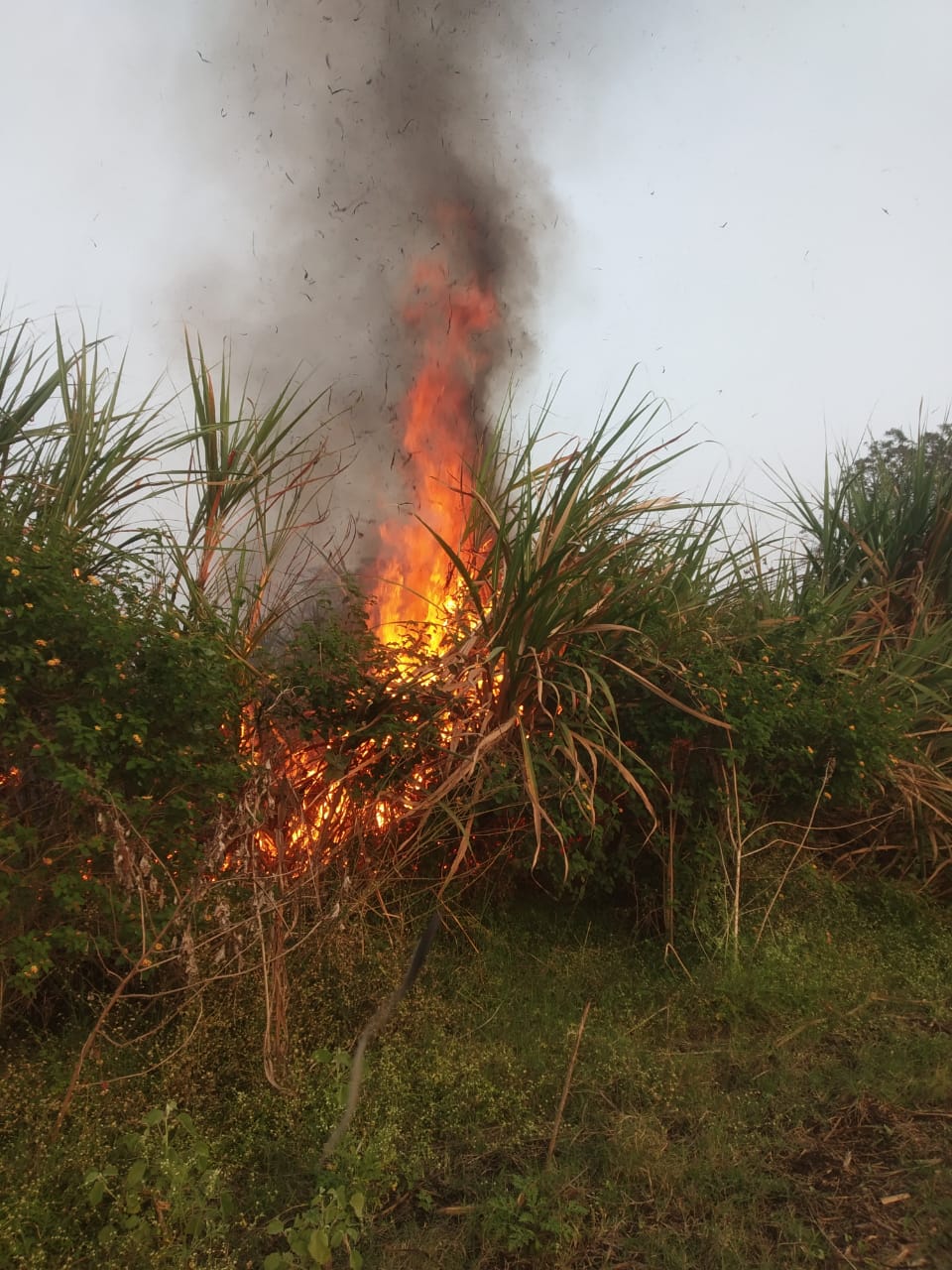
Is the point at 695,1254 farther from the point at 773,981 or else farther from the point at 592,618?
the point at 592,618

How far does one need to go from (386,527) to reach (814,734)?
8.32 feet

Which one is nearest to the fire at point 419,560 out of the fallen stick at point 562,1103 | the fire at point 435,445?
the fire at point 435,445

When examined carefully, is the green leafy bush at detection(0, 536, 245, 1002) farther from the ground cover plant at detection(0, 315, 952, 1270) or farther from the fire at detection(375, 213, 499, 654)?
the fire at detection(375, 213, 499, 654)

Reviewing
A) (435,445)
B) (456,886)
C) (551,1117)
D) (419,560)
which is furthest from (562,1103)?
(435,445)

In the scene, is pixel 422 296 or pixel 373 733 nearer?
pixel 373 733

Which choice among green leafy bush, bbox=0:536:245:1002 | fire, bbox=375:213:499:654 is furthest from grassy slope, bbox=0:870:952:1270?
fire, bbox=375:213:499:654

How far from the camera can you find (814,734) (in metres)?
4.88

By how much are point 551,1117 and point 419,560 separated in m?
3.10

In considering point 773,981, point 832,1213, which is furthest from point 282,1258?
point 773,981

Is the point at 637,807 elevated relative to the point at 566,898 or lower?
elevated

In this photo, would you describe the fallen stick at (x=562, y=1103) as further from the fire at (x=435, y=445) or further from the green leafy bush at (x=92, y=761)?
the fire at (x=435, y=445)

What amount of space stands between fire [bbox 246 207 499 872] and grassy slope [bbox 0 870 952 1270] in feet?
1.58

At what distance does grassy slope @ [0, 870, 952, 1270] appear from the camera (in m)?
2.59

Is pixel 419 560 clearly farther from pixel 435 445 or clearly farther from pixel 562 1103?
pixel 562 1103
